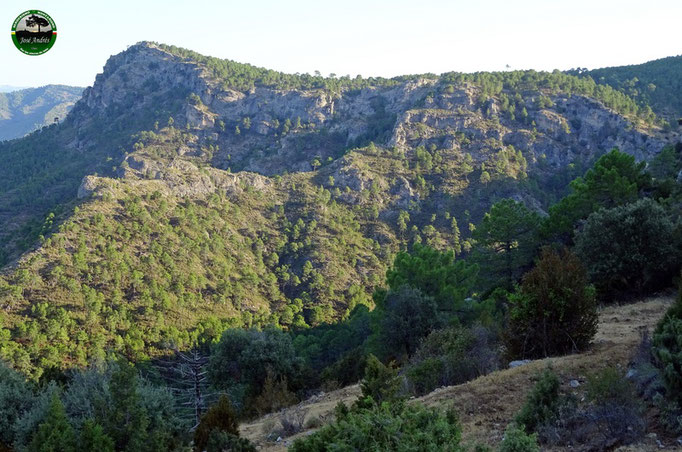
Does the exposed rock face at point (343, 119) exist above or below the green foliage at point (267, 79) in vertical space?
below

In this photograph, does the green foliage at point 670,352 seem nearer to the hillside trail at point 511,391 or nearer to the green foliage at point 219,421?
the hillside trail at point 511,391

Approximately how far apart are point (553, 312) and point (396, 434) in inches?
297

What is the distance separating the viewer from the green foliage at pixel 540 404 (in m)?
8.04

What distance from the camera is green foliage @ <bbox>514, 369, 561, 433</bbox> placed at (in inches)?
316

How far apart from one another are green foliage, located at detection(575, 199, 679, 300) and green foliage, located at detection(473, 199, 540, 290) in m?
10.0

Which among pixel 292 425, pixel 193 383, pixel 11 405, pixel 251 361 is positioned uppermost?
pixel 11 405

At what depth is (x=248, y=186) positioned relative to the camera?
105m

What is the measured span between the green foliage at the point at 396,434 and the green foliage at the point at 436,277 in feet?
68.5

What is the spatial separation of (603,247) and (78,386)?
63.4 feet

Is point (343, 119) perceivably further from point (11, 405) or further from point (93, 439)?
point (93, 439)

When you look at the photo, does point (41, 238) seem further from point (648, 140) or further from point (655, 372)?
point (648, 140)

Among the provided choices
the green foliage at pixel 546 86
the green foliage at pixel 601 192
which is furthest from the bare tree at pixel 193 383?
the green foliage at pixel 546 86

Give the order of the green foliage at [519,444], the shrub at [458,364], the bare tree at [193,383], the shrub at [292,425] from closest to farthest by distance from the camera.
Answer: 1. the green foliage at [519,444]
2. the shrub at [292,425]
3. the shrub at [458,364]
4. the bare tree at [193,383]

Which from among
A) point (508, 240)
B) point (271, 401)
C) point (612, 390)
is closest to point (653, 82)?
point (508, 240)
